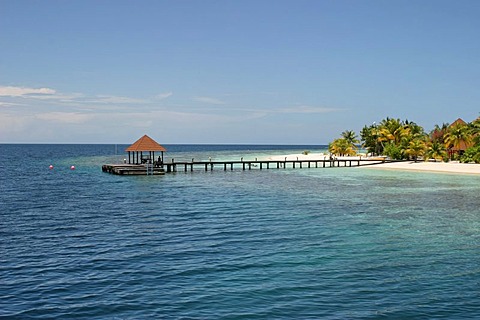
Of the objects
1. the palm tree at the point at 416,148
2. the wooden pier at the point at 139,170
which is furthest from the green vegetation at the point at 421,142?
the wooden pier at the point at 139,170

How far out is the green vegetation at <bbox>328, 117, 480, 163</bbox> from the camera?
73.0 m

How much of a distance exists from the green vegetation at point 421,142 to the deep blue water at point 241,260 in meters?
45.1

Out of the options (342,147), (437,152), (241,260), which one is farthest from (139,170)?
(342,147)

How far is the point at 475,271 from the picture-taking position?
1525 centimetres

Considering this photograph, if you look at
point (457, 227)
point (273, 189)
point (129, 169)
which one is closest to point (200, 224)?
point (457, 227)

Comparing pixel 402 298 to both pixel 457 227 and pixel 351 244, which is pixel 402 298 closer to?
pixel 351 244

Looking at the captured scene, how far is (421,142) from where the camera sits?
253 feet

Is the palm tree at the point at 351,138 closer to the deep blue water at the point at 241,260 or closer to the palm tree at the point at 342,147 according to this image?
the palm tree at the point at 342,147

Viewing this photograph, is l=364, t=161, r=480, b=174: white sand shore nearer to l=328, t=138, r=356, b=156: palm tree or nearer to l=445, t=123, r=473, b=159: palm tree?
l=445, t=123, r=473, b=159: palm tree

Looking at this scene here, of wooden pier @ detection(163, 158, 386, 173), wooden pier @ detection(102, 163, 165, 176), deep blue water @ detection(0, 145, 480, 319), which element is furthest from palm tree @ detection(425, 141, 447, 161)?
deep blue water @ detection(0, 145, 480, 319)

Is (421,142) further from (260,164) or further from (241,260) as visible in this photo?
(241,260)

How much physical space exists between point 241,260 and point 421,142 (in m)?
68.3

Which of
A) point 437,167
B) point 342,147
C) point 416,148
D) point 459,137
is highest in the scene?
point 459,137

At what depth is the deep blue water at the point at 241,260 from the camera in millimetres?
12077
